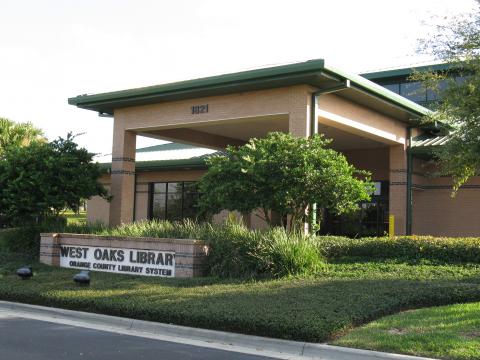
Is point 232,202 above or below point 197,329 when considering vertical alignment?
above

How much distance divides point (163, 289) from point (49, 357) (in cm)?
451

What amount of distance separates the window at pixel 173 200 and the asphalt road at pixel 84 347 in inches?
789

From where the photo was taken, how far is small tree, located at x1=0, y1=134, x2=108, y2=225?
17.6 meters

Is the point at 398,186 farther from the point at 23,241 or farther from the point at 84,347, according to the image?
the point at 84,347

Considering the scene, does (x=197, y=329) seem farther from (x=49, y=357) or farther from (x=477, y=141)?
(x=477, y=141)

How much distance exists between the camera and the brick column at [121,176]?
2038 cm

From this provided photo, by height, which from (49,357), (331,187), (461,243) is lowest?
(49,357)

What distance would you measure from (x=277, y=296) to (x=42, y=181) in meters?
10.0

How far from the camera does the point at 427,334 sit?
804 centimetres

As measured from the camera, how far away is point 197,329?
30.1ft

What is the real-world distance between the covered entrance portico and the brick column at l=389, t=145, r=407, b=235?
0.04m

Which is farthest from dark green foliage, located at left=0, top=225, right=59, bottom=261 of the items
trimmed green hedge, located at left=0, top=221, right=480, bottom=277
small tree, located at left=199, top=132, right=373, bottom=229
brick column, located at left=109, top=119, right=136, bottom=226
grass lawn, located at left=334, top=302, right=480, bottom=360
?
grass lawn, located at left=334, top=302, right=480, bottom=360

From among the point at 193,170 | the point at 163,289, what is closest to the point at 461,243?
the point at 163,289

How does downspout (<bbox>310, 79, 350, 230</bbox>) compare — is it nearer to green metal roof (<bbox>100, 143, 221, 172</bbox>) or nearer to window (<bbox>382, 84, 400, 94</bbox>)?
green metal roof (<bbox>100, 143, 221, 172</bbox>)
